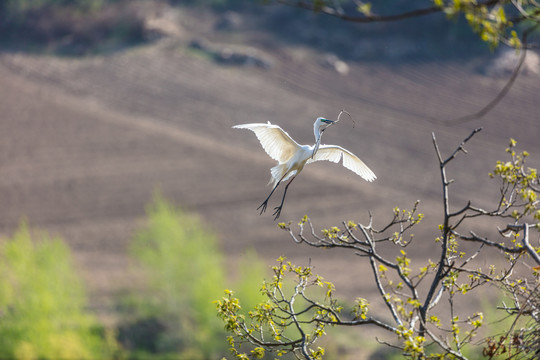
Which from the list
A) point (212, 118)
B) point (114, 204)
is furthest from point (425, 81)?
point (114, 204)

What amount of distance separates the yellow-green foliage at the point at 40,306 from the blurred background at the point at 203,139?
11 centimetres

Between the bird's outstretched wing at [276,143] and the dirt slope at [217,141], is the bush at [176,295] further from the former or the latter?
the bird's outstretched wing at [276,143]

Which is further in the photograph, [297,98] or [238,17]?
[238,17]

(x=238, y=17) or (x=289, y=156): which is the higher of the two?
(x=238, y=17)

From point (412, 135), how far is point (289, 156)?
101ft

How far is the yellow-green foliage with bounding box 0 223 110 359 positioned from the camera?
77.3ft

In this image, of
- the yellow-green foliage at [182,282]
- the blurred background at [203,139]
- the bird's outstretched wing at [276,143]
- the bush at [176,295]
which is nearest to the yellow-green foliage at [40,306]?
the blurred background at [203,139]

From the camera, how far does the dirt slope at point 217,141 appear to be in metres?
32.8

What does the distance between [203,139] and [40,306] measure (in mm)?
16243

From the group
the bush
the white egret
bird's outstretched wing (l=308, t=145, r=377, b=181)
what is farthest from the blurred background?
the white egret

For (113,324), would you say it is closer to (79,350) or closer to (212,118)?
(79,350)

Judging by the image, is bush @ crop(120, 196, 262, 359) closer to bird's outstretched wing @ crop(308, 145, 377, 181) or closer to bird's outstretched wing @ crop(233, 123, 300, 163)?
bird's outstretched wing @ crop(308, 145, 377, 181)

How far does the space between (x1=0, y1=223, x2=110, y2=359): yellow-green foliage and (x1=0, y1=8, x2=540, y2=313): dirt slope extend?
4732 mm

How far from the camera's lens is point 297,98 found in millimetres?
39844
